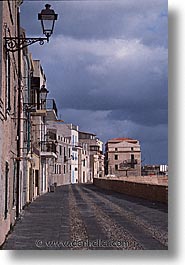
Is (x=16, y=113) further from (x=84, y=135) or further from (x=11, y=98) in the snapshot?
(x=84, y=135)

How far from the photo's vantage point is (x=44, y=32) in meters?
6.91

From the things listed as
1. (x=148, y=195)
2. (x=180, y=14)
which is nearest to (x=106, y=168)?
(x=180, y=14)

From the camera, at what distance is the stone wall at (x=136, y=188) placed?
380 inches

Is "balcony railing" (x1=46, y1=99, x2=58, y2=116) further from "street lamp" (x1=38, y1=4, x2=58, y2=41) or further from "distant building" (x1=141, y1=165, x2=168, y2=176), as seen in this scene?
"distant building" (x1=141, y1=165, x2=168, y2=176)

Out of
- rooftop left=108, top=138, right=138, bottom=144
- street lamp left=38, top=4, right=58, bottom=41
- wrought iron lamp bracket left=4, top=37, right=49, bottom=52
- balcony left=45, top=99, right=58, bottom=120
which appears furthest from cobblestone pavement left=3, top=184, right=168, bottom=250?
street lamp left=38, top=4, right=58, bottom=41

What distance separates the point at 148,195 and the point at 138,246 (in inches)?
217

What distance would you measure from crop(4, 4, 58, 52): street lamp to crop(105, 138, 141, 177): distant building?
1.52 meters

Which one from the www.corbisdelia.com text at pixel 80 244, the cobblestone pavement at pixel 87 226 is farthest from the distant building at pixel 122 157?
the www.corbisdelia.com text at pixel 80 244

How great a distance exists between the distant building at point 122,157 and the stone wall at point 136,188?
0.82 meters

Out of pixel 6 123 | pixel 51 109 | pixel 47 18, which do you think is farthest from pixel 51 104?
pixel 47 18

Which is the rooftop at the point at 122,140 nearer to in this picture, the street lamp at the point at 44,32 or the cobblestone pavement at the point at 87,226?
the cobblestone pavement at the point at 87,226

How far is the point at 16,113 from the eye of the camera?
31.4 feet

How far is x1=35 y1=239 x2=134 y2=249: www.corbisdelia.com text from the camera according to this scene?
255 inches

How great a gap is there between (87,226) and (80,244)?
0.93 meters
